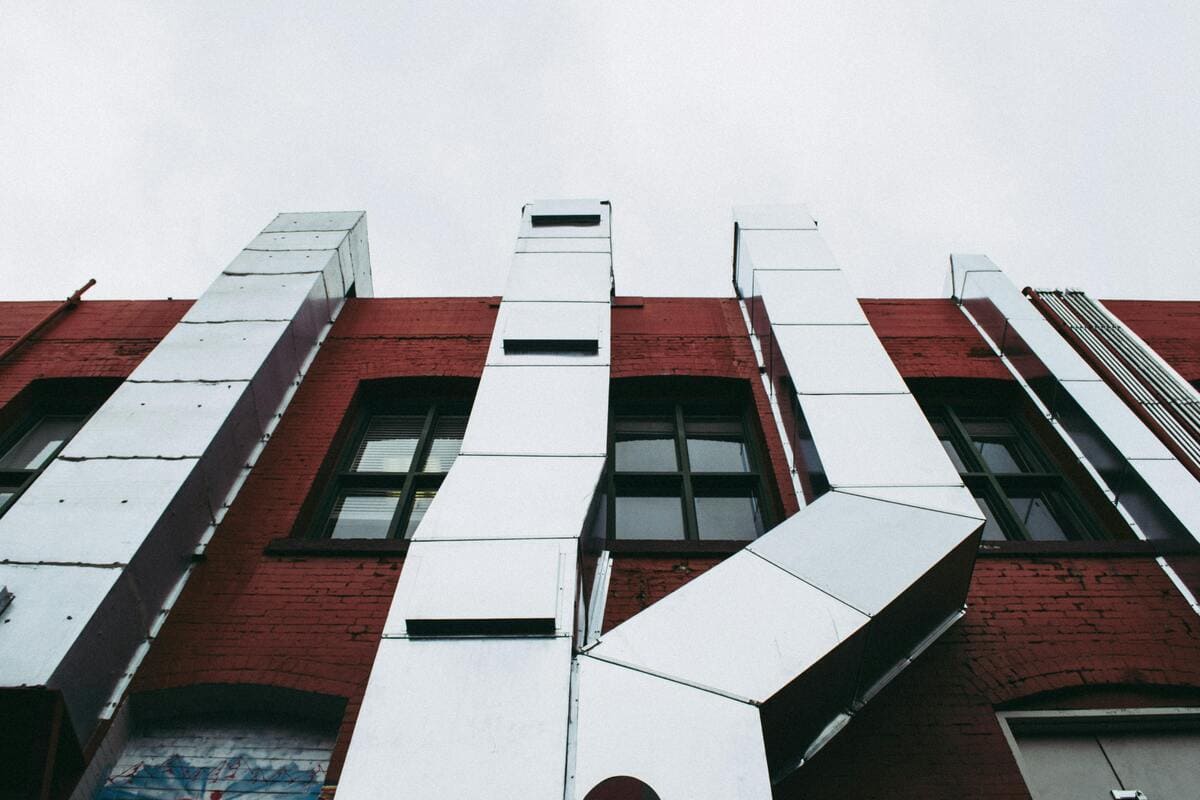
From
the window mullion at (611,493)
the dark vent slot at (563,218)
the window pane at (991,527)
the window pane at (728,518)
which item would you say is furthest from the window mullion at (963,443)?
the dark vent slot at (563,218)

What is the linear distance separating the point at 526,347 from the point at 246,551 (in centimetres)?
278

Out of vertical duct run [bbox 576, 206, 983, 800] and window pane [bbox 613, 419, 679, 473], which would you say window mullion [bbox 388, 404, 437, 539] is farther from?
vertical duct run [bbox 576, 206, 983, 800]

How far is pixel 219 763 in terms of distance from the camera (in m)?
4.54

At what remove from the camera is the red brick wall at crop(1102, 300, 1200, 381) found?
8.04 meters

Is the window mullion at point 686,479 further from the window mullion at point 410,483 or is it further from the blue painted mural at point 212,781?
the blue painted mural at point 212,781

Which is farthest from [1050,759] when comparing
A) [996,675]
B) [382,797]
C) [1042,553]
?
[382,797]

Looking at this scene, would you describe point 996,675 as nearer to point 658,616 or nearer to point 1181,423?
point 658,616

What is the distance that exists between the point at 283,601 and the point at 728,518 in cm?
368

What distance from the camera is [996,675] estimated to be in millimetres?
4645

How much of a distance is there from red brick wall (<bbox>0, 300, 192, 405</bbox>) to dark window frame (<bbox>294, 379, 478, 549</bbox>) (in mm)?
2607

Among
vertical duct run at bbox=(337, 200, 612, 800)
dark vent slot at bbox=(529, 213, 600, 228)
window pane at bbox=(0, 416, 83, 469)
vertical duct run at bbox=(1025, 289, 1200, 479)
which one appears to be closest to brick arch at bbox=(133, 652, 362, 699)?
vertical duct run at bbox=(337, 200, 612, 800)

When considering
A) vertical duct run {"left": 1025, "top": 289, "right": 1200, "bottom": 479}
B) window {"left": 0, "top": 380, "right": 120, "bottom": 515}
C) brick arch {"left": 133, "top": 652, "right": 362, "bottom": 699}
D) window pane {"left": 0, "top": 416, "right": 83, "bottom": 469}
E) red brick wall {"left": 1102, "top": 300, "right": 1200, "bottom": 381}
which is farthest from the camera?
red brick wall {"left": 1102, "top": 300, "right": 1200, "bottom": 381}

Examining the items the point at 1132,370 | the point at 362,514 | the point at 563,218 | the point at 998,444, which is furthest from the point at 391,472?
the point at 1132,370

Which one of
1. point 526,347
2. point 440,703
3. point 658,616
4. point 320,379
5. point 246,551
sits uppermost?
point 320,379
